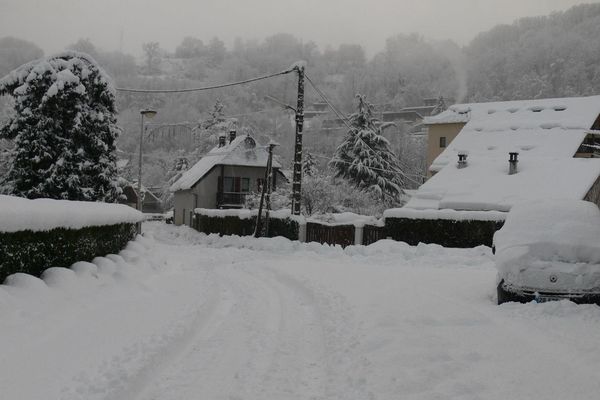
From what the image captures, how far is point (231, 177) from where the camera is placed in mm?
52875

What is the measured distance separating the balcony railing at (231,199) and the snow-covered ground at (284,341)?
39.4 meters

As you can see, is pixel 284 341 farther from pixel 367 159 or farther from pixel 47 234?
pixel 367 159

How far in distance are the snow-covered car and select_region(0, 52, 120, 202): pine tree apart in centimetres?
2068

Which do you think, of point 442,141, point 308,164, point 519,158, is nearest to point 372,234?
point 519,158

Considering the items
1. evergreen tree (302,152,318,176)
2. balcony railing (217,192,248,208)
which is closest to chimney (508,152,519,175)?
balcony railing (217,192,248,208)

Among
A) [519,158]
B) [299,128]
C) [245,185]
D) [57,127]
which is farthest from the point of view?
[245,185]

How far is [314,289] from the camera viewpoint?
12164 mm

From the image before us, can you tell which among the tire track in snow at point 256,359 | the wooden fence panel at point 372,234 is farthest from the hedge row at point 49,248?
the wooden fence panel at point 372,234

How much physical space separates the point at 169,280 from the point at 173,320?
16.0ft

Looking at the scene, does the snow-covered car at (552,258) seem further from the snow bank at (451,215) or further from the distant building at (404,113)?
→ the distant building at (404,113)

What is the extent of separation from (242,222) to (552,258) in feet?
87.4

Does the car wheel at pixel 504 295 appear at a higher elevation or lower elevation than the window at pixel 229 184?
lower

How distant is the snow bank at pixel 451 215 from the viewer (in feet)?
80.9

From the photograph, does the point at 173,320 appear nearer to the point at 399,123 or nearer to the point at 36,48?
the point at 36,48
